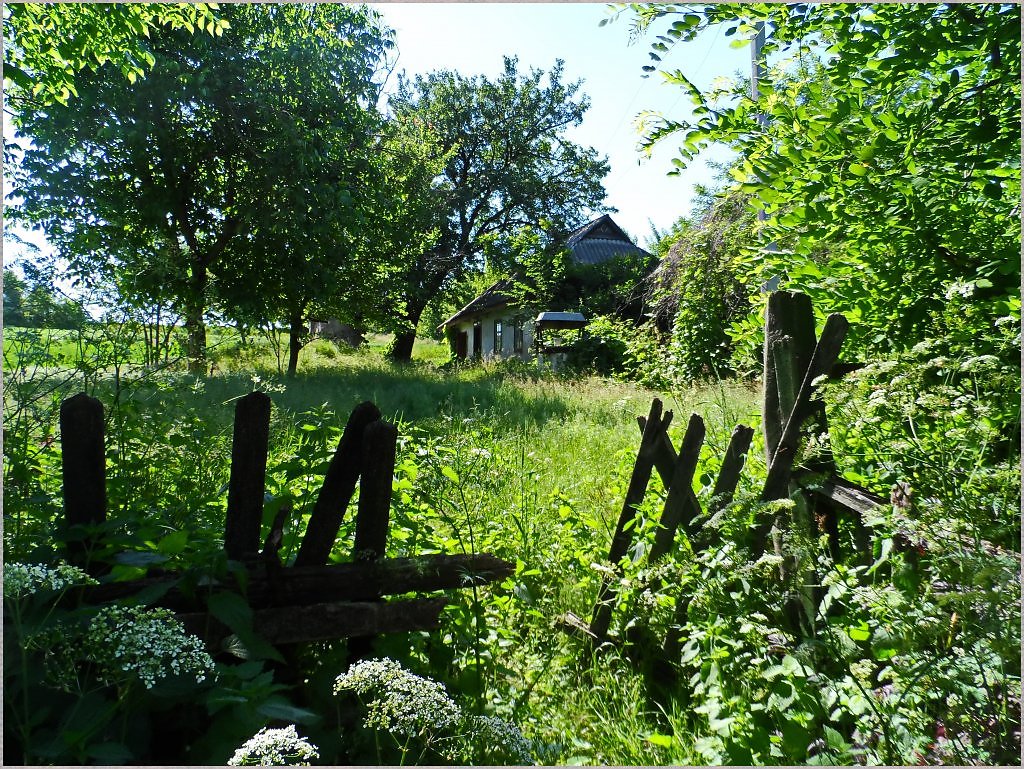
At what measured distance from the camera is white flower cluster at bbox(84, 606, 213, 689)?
5.30ft

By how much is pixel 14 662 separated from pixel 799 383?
284 centimetres

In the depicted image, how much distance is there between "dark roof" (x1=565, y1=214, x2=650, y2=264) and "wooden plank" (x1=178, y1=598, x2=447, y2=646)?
27.0 meters

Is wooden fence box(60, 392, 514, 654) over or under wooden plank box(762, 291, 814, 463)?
under

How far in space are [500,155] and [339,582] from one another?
3065cm

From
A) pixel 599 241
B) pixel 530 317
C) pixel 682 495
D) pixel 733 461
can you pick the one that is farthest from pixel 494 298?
pixel 733 461

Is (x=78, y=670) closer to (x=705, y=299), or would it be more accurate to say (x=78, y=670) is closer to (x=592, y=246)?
(x=705, y=299)

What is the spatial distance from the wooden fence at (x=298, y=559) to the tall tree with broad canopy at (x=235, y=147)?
9.39 meters

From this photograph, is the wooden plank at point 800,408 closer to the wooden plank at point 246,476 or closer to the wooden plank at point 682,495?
the wooden plank at point 682,495

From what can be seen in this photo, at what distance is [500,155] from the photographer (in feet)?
101

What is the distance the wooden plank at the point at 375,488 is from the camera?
95.6 inches

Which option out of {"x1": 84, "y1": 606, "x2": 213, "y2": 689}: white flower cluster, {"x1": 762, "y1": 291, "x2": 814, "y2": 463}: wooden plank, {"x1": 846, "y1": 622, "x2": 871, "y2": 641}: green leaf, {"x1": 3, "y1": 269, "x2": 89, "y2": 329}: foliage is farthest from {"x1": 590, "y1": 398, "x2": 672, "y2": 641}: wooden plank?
{"x1": 3, "y1": 269, "x2": 89, "y2": 329}: foliage

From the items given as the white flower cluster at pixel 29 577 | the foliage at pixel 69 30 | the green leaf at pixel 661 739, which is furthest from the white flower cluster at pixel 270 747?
the foliage at pixel 69 30

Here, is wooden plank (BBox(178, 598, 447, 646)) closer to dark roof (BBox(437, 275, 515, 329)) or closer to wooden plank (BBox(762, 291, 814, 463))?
wooden plank (BBox(762, 291, 814, 463))

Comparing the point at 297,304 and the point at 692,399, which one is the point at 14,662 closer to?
the point at 692,399
